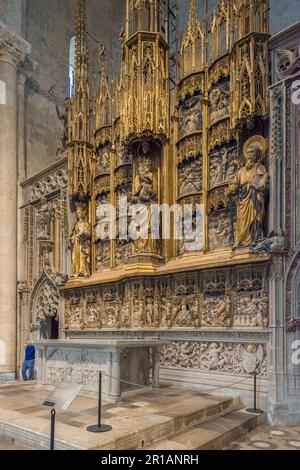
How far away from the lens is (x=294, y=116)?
7906 mm

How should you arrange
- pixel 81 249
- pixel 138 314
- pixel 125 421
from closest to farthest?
1. pixel 125 421
2. pixel 138 314
3. pixel 81 249

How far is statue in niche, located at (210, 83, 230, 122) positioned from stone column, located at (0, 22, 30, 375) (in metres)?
7.97

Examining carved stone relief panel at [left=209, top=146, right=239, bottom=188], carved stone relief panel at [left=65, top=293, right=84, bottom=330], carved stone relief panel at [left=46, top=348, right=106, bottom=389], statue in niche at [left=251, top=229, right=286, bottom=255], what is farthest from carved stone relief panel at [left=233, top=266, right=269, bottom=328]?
carved stone relief panel at [left=65, top=293, right=84, bottom=330]

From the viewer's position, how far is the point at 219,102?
944 cm

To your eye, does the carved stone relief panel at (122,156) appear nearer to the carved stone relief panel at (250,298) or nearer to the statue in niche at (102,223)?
the statue in niche at (102,223)

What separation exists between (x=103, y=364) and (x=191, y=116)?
232 inches

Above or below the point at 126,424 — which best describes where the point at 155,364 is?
above

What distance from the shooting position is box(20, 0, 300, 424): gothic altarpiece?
323 inches

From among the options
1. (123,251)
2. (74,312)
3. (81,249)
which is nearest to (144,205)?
(123,251)

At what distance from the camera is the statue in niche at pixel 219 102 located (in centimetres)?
928

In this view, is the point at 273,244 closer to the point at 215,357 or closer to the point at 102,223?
the point at 215,357

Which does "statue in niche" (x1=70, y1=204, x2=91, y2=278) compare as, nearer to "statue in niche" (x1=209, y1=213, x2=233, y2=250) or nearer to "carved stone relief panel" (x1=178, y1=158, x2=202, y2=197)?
"carved stone relief panel" (x1=178, y1=158, x2=202, y2=197)

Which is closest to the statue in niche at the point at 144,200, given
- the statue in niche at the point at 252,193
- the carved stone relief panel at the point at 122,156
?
the carved stone relief panel at the point at 122,156

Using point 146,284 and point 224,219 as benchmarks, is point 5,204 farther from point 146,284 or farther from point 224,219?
point 224,219
